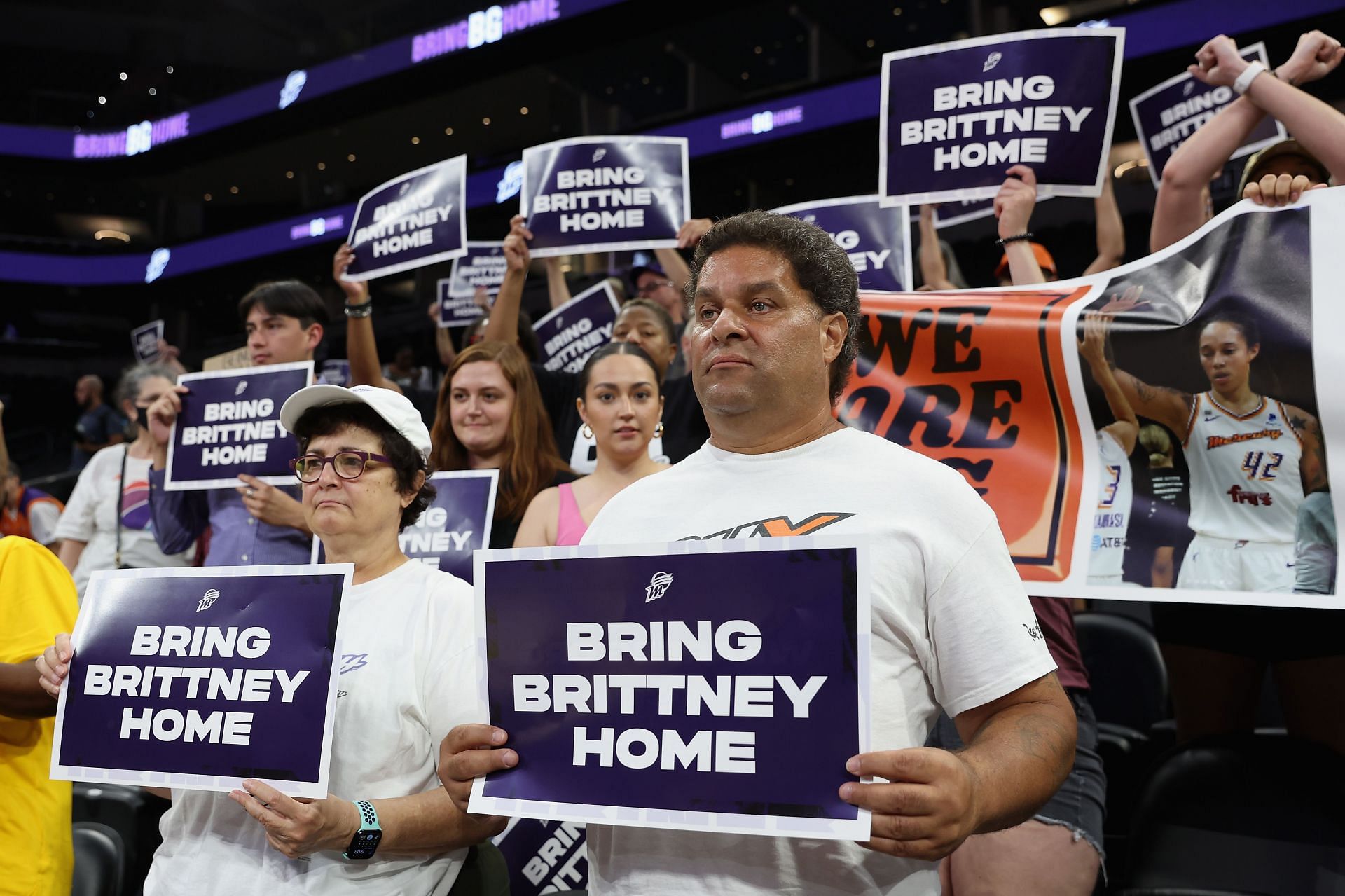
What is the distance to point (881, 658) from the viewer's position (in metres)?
1.48

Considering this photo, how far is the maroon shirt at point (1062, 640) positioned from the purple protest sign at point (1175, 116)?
2171 mm

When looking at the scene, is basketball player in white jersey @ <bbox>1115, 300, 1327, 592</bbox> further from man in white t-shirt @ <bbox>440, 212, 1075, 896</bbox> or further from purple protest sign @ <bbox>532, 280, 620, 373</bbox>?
purple protest sign @ <bbox>532, 280, 620, 373</bbox>

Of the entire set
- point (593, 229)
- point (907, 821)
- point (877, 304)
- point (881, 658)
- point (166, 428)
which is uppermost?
point (593, 229)

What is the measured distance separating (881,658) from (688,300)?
0.70 meters

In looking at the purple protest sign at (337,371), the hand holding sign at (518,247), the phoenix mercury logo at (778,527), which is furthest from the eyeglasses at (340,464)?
the purple protest sign at (337,371)

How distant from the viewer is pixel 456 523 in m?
3.16

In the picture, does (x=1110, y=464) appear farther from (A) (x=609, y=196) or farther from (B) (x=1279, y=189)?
(A) (x=609, y=196)

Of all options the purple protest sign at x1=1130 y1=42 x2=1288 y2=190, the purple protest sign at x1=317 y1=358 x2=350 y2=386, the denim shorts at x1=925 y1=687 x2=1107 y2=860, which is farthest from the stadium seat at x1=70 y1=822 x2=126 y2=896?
the purple protest sign at x1=317 y1=358 x2=350 y2=386

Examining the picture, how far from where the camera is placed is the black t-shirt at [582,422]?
383 cm

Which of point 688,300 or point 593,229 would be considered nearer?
point 688,300

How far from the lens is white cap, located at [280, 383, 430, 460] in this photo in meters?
2.19

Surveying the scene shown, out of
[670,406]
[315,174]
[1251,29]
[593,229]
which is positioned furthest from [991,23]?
[315,174]

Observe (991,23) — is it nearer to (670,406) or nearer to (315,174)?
(670,406)

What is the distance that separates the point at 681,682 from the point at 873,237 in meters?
3.24
